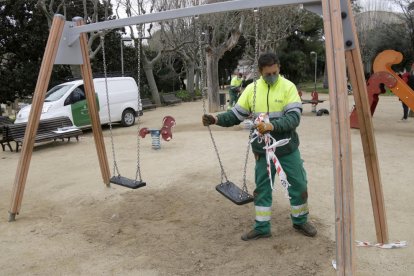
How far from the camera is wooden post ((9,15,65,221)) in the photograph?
14.3 feet

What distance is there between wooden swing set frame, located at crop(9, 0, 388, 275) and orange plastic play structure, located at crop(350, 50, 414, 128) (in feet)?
18.7

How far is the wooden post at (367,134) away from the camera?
9.70 ft

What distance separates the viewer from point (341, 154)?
2244 mm

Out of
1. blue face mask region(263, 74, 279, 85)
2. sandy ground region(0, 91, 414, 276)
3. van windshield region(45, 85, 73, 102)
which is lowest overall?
sandy ground region(0, 91, 414, 276)

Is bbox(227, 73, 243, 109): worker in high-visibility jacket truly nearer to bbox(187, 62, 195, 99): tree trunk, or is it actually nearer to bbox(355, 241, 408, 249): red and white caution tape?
bbox(187, 62, 195, 99): tree trunk

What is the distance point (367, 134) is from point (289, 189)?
80cm

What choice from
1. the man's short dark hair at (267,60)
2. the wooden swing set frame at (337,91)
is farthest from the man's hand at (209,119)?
the wooden swing set frame at (337,91)

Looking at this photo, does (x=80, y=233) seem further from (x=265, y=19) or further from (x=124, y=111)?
(x=265, y=19)

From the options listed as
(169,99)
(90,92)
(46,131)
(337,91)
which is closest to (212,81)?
(46,131)

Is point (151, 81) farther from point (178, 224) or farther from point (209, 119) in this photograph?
point (209, 119)

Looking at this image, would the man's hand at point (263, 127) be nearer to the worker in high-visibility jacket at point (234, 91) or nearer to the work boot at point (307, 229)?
the work boot at point (307, 229)

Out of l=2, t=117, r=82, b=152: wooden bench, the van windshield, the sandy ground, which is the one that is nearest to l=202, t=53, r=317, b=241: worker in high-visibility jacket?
the sandy ground

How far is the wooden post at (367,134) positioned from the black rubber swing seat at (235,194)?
1014 millimetres

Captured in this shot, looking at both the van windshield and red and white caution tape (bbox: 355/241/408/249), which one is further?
the van windshield
